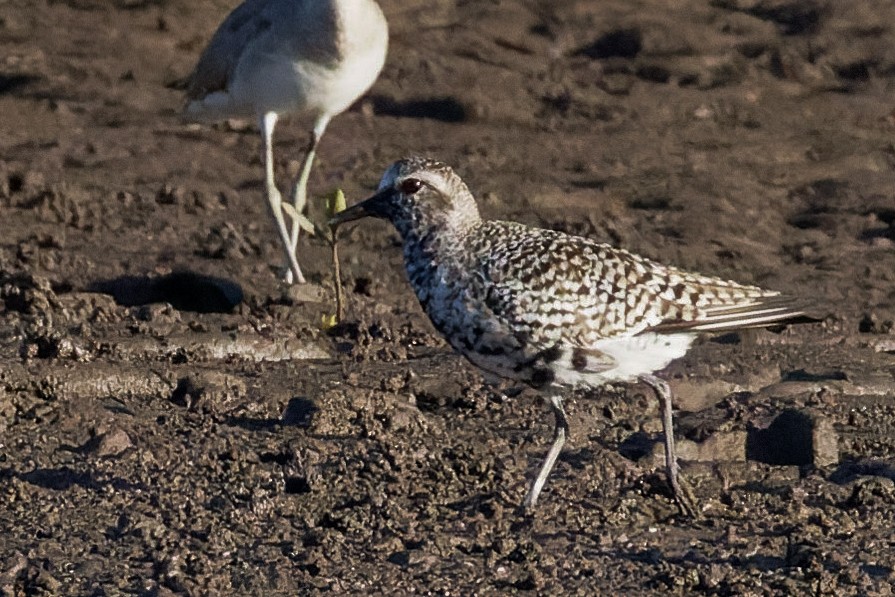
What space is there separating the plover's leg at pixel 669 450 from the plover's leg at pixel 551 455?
36 cm

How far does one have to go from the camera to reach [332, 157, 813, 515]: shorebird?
22.4 ft

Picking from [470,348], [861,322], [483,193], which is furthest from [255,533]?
[483,193]

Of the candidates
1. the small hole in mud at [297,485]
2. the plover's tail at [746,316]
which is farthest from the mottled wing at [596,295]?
the small hole in mud at [297,485]

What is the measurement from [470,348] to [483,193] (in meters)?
5.62

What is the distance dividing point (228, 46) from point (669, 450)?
5.34 m

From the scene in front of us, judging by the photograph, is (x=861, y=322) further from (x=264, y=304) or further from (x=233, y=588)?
(x=233, y=588)

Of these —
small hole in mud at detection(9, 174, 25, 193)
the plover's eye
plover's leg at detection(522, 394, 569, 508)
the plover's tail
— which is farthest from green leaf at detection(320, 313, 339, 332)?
small hole in mud at detection(9, 174, 25, 193)

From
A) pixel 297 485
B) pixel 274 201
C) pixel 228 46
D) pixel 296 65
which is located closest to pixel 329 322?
pixel 274 201

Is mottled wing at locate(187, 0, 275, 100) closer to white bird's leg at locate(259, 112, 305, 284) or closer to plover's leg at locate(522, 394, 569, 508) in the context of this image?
white bird's leg at locate(259, 112, 305, 284)

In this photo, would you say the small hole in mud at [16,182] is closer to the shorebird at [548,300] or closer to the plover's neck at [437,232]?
the shorebird at [548,300]

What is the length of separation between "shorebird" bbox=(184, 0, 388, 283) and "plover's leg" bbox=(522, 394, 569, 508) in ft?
12.2

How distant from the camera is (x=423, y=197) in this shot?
23.7ft

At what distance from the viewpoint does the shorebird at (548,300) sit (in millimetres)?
6836

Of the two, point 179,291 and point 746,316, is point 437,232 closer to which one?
point 746,316
